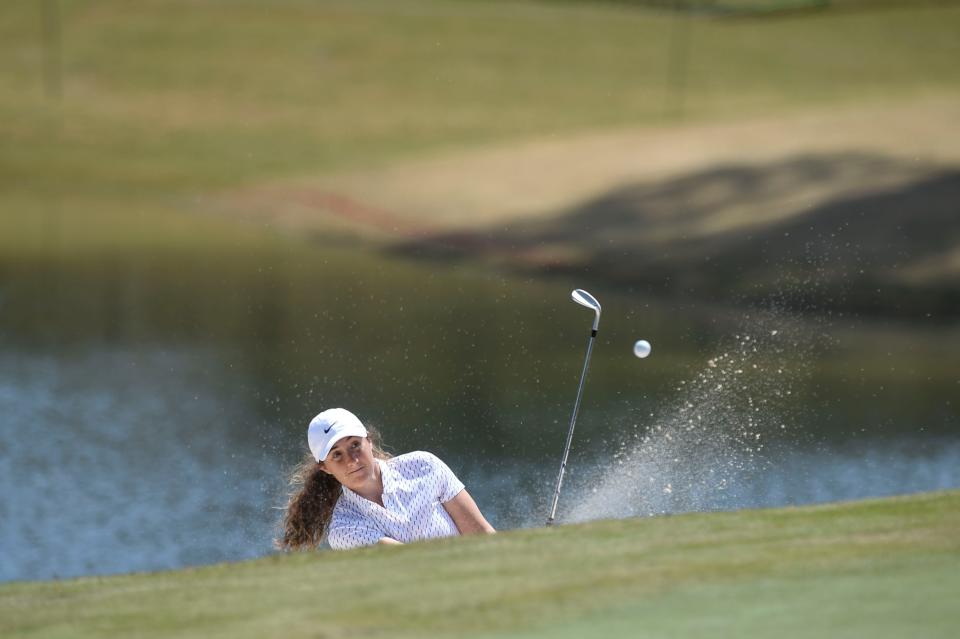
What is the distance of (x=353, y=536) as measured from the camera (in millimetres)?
5199

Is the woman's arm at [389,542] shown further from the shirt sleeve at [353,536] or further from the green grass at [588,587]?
the green grass at [588,587]

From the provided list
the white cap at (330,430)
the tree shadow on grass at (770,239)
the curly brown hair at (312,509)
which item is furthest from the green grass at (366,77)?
the white cap at (330,430)

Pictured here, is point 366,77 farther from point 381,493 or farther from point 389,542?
point 389,542

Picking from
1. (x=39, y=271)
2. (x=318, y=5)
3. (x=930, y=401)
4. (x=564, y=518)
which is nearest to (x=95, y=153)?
(x=318, y=5)

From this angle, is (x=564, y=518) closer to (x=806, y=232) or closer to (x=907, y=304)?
(x=907, y=304)

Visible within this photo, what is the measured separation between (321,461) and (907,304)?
16.6 meters

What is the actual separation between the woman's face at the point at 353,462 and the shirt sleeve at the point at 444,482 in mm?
217

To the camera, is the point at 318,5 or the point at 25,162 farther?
the point at 318,5

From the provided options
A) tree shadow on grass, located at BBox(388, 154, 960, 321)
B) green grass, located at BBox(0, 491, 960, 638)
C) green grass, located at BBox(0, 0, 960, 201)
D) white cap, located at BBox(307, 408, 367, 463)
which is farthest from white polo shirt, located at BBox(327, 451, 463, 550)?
green grass, located at BBox(0, 0, 960, 201)

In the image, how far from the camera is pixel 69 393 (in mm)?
14133

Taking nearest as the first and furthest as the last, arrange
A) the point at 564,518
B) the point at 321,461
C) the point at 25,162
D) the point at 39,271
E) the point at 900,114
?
the point at 321,461, the point at 564,518, the point at 39,271, the point at 900,114, the point at 25,162

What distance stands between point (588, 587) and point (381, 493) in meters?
1.51

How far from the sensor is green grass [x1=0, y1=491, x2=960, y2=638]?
11.7 ft

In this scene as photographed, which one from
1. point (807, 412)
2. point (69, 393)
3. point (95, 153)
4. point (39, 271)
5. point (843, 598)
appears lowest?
point (95, 153)
